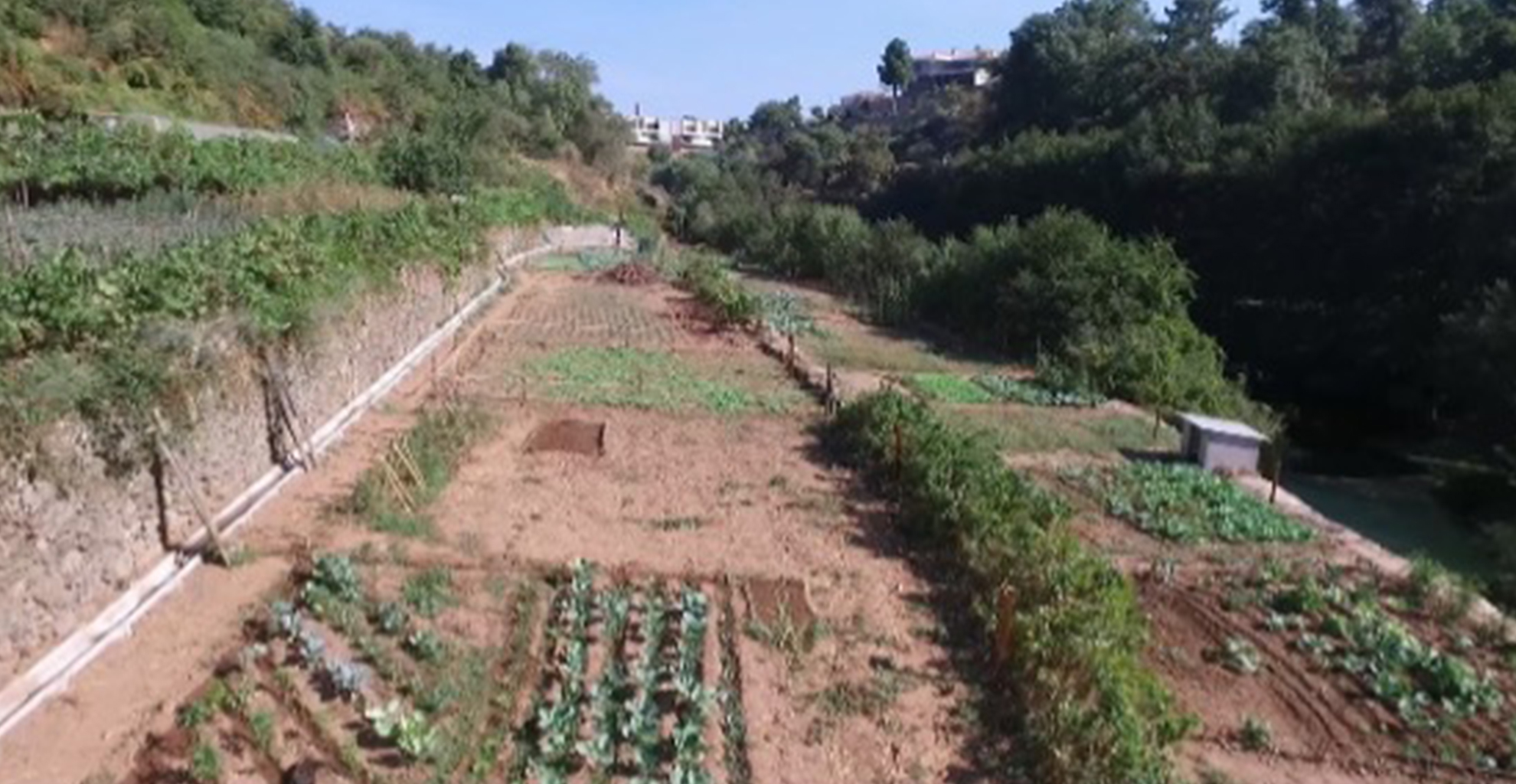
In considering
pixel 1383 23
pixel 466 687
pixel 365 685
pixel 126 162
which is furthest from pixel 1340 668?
pixel 1383 23

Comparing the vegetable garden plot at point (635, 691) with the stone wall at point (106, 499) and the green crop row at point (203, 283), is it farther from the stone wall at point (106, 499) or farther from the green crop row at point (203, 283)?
the green crop row at point (203, 283)

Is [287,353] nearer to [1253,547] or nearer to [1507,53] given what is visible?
[1253,547]

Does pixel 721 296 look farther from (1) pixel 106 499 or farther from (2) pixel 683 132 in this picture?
(2) pixel 683 132

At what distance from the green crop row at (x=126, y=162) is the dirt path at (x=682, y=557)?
7.16m

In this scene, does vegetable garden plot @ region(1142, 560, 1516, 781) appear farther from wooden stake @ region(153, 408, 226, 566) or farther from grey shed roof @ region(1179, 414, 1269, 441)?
wooden stake @ region(153, 408, 226, 566)

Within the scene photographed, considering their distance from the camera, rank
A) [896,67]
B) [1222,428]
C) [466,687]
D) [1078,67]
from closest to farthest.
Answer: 1. [466,687]
2. [1222,428]
3. [1078,67]
4. [896,67]

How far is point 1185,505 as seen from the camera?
527 inches

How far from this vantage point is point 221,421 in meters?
10.6

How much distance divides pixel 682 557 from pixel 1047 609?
339 centimetres

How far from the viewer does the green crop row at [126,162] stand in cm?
1964

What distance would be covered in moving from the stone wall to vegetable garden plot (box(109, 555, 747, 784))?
1.12 m

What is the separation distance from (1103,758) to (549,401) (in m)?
10.7

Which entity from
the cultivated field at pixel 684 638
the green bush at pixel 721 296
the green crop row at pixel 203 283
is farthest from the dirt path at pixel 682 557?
the green bush at pixel 721 296

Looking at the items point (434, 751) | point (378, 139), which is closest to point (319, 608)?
point (434, 751)
